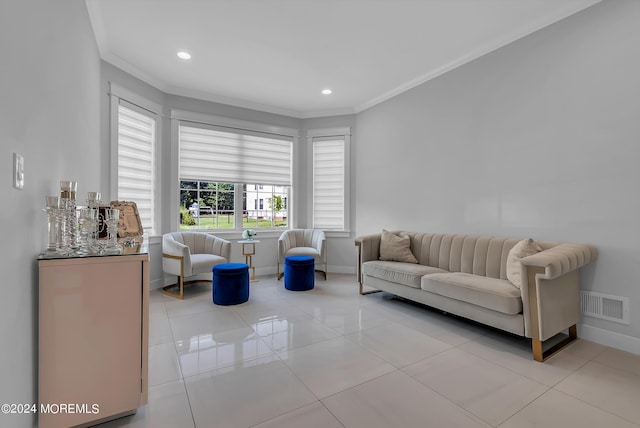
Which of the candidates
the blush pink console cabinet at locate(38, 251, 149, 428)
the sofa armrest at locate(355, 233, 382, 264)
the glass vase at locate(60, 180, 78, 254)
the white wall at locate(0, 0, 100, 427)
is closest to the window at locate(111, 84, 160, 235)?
the white wall at locate(0, 0, 100, 427)

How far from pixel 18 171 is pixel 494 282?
347cm

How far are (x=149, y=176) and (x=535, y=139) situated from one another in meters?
5.05

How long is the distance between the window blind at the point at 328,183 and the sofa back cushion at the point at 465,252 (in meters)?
1.80

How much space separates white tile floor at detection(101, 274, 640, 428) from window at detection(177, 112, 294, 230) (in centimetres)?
216

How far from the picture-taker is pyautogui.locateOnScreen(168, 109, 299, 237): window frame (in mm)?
4648

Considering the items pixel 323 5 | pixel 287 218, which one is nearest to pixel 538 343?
pixel 323 5

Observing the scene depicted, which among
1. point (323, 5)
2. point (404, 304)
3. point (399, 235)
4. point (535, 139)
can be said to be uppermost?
point (323, 5)

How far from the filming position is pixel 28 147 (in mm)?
1445

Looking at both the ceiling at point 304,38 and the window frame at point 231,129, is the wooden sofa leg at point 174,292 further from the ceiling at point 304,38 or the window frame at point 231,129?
the ceiling at point 304,38

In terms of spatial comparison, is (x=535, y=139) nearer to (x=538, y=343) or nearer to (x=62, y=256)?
(x=538, y=343)

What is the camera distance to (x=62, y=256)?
1.54 m

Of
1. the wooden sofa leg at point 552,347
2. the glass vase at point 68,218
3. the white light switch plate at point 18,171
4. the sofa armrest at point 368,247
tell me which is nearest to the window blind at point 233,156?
the sofa armrest at point 368,247

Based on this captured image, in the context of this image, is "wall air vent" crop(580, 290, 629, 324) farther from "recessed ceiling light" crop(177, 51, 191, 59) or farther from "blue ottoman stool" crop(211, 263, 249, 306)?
"recessed ceiling light" crop(177, 51, 191, 59)

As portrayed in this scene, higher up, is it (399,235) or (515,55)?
(515,55)
